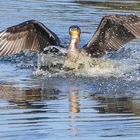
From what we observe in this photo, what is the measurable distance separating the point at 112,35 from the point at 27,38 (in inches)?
56.9

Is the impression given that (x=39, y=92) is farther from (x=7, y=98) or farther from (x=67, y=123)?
(x=67, y=123)

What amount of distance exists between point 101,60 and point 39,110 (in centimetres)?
407

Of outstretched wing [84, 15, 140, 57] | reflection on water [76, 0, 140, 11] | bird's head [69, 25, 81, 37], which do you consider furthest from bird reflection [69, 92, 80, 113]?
reflection on water [76, 0, 140, 11]

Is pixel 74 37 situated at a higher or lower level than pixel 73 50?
higher

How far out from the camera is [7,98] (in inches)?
402

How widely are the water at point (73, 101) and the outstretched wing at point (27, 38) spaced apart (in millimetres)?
294

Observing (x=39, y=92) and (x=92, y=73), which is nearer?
(x=39, y=92)

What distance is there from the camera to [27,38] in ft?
44.3

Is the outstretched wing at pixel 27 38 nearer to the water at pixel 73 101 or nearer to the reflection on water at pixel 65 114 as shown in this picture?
the water at pixel 73 101

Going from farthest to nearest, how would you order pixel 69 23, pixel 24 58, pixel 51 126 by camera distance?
1. pixel 69 23
2. pixel 24 58
3. pixel 51 126

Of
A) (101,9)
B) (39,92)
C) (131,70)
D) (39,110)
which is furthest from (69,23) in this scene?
(39,110)

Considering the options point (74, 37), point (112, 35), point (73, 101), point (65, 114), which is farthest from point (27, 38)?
point (65, 114)

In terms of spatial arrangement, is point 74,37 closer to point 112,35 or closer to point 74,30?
point 74,30

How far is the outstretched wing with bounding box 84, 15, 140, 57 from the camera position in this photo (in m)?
13.0
